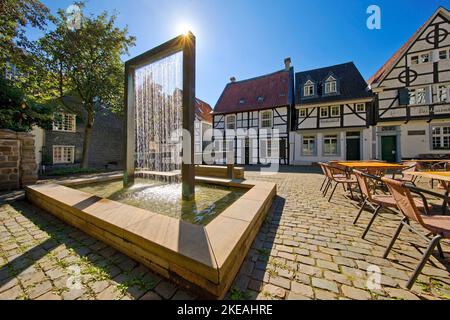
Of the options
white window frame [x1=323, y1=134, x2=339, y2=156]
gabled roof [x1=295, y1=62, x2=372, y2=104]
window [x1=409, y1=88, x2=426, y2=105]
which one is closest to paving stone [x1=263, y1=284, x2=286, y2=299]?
white window frame [x1=323, y1=134, x2=339, y2=156]

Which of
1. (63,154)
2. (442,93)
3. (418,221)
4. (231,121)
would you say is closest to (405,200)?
(418,221)

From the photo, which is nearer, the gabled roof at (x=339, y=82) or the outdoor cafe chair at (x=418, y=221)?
the outdoor cafe chair at (x=418, y=221)

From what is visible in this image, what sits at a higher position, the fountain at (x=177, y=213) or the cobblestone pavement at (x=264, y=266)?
the fountain at (x=177, y=213)

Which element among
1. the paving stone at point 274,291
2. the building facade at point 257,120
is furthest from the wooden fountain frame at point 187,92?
the building facade at point 257,120

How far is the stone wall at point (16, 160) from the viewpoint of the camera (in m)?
5.06

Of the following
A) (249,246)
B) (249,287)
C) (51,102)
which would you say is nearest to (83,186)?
(249,246)

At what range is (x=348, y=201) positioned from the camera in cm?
446

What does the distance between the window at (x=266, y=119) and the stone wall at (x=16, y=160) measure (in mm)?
15016

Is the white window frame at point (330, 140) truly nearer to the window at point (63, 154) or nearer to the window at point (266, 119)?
the window at point (266, 119)

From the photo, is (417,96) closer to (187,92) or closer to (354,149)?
(354,149)

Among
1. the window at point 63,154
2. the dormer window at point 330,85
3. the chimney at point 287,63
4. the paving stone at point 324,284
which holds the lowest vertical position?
the paving stone at point 324,284

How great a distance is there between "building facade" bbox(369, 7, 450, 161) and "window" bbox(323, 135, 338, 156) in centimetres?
258

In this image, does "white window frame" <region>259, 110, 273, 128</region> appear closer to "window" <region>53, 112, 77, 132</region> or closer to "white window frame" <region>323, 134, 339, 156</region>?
"white window frame" <region>323, 134, 339, 156</region>

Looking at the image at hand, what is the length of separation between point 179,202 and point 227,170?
2.53 m
